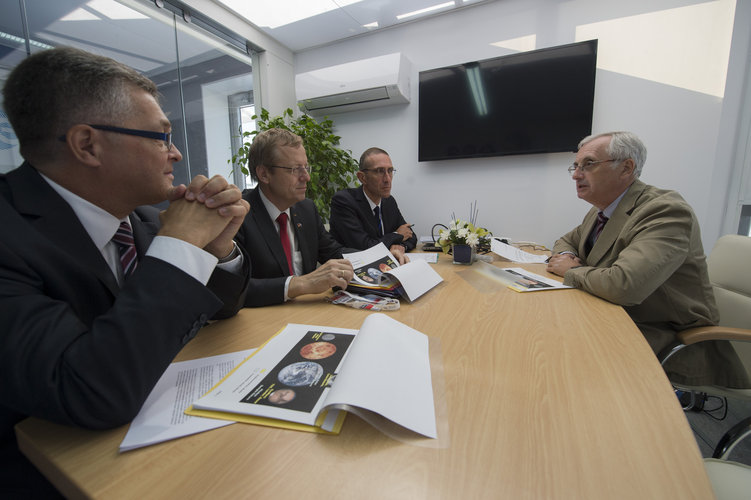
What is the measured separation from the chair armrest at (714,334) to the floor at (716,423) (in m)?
0.83

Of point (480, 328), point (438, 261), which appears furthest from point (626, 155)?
point (480, 328)

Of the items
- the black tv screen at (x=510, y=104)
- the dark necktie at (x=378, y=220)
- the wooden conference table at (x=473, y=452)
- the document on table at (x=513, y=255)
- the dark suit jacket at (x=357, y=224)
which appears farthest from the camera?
the dark necktie at (x=378, y=220)

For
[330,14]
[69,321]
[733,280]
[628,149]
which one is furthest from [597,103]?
[69,321]

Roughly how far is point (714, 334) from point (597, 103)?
2.37 metres

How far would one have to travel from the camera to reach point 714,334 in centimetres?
110

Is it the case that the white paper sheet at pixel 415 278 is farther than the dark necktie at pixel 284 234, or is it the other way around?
the dark necktie at pixel 284 234

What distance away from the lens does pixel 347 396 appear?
504 millimetres

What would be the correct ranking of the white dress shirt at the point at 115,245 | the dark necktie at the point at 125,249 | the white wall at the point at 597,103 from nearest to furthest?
1. the white dress shirt at the point at 115,245
2. the dark necktie at the point at 125,249
3. the white wall at the point at 597,103

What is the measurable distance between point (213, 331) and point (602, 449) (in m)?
0.95

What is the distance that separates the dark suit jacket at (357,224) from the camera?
2502 millimetres

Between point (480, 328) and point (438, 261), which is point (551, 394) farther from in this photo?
point (438, 261)

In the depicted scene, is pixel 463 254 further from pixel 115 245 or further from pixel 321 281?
pixel 115 245

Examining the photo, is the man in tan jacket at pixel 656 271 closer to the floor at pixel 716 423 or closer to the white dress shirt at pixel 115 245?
the floor at pixel 716 423

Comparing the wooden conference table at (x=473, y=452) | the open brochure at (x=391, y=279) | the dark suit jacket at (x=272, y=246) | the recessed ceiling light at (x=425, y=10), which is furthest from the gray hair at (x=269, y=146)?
the recessed ceiling light at (x=425, y=10)
